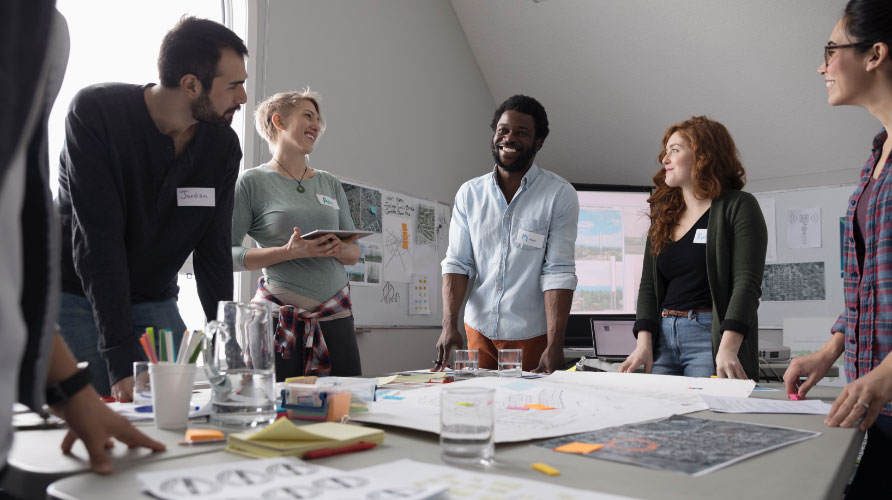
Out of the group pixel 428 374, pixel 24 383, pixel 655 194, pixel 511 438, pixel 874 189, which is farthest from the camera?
pixel 655 194

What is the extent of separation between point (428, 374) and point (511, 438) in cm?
91

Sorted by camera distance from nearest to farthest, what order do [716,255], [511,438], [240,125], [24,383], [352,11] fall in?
[24,383]
[511,438]
[716,255]
[240,125]
[352,11]

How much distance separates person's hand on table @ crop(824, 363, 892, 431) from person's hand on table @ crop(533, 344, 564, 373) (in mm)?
1069

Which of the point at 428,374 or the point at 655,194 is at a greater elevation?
the point at 655,194

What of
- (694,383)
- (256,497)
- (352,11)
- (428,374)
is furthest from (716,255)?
(352,11)

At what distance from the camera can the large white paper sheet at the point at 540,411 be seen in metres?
Answer: 0.96

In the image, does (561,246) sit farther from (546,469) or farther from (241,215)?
(546,469)

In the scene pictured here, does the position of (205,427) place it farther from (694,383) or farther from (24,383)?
(694,383)

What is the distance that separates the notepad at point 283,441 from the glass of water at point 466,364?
2.77 feet

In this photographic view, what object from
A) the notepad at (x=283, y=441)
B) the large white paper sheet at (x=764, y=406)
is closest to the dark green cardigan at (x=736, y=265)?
the large white paper sheet at (x=764, y=406)

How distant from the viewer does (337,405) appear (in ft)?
3.34

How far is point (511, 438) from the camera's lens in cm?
87

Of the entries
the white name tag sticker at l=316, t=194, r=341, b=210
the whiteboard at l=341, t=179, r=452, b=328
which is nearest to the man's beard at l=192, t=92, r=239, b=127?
the white name tag sticker at l=316, t=194, r=341, b=210

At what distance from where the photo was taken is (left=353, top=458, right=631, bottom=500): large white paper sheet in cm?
62
